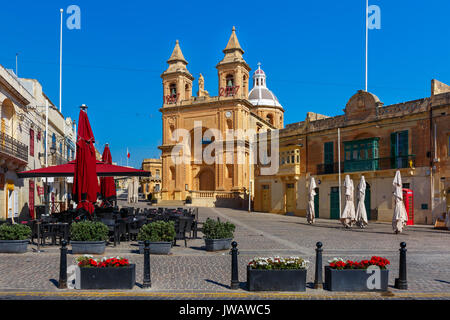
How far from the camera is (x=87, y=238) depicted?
11930 millimetres

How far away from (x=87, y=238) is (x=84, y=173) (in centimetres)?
389

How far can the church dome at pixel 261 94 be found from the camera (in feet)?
246

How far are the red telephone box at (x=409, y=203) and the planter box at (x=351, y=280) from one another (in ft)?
66.7

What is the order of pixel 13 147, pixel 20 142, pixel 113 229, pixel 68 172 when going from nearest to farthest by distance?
1. pixel 113 229
2. pixel 68 172
3. pixel 13 147
4. pixel 20 142

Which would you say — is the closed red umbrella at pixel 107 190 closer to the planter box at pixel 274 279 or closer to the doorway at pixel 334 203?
the planter box at pixel 274 279

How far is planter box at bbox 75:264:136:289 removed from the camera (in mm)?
8016

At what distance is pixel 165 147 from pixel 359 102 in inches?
1198

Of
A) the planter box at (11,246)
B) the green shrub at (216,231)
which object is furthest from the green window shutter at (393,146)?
the planter box at (11,246)

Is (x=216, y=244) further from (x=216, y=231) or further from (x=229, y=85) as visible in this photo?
(x=229, y=85)

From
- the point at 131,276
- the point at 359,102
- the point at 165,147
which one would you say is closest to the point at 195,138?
the point at 165,147

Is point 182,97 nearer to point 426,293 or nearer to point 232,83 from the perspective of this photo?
point 232,83

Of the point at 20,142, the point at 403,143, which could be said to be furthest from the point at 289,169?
the point at 20,142

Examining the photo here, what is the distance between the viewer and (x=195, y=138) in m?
56.8
